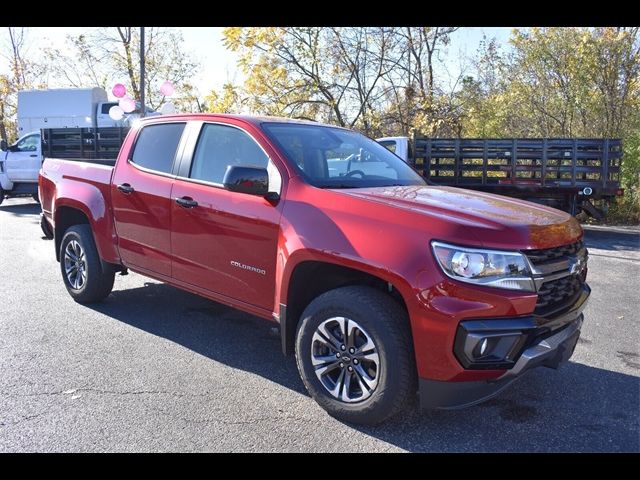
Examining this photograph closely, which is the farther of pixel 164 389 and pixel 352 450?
pixel 164 389

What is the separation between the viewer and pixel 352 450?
111 inches

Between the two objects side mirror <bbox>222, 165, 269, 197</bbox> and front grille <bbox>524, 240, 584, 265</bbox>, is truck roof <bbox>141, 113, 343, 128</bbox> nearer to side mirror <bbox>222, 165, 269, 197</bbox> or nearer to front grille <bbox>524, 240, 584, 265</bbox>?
side mirror <bbox>222, 165, 269, 197</bbox>

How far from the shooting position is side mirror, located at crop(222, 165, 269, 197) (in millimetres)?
3346

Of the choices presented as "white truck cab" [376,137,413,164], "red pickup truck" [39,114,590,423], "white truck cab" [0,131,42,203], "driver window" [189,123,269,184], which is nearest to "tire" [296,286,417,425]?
"red pickup truck" [39,114,590,423]

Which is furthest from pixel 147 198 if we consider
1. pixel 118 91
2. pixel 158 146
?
pixel 118 91

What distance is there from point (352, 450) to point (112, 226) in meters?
3.17

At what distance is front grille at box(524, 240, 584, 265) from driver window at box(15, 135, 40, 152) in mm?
14807

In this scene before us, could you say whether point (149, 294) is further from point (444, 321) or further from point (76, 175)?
point (444, 321)

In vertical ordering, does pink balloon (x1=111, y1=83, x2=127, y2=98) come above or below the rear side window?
above

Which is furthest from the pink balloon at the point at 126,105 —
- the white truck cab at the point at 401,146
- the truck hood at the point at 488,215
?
the truck hood at the point at 488,215

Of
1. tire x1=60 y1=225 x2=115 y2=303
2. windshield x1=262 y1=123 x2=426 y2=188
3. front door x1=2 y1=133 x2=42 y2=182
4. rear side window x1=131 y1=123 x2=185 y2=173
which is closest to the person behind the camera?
windshield x1=262 y1=123 x2=426 y2=188

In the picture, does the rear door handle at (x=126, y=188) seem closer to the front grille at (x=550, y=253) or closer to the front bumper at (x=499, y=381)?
the front bumper at (x=499, y=381)

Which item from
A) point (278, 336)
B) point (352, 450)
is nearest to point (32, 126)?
point (278, 336)

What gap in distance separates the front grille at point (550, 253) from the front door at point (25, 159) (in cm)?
1433
